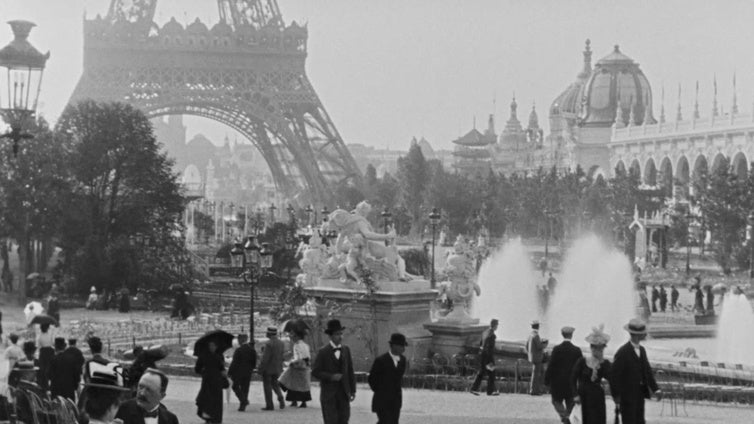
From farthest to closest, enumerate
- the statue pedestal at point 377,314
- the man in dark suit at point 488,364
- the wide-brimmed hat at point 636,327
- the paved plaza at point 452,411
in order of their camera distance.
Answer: the statue pedestal at point 377,314
the man in dark suit at point 488,364
the paved plaza at point 452,411
the wide-brimmed hat at point 636,327

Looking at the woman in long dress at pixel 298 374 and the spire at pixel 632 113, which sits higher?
the spire at pixel 632 113

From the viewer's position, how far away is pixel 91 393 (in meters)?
9.81

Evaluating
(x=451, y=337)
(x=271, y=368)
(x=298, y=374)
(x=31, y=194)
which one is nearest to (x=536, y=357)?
(x=298, y=374)

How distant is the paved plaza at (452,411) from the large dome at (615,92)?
12558 centimetres

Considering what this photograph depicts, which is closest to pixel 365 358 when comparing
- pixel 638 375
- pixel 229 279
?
pixel 638 375

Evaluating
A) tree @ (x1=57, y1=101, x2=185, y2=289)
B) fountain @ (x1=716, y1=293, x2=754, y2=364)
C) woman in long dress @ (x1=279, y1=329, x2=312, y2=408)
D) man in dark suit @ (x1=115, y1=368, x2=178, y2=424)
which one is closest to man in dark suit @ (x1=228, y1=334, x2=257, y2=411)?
woman in long dress @ (x1=279, y1=329, x2=312, y2=408)

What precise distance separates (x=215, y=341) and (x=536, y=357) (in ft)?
19.9

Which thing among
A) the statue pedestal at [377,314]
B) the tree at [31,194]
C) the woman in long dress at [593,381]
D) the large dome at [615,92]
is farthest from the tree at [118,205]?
the large dome at [615,92]

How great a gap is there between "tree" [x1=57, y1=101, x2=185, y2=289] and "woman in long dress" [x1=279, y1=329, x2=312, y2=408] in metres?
29.8

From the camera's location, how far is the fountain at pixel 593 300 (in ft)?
125

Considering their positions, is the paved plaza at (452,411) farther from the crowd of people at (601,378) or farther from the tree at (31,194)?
the tree at (31,194)

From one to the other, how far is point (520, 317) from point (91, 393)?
30.1 metres

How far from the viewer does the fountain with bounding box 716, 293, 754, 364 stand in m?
31.7

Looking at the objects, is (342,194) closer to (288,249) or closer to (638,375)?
(288,249)
